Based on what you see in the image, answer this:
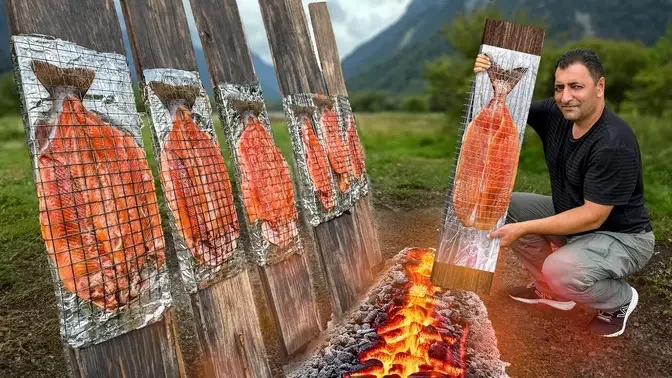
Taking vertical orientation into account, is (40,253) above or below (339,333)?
above

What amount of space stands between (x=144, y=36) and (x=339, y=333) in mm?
2362

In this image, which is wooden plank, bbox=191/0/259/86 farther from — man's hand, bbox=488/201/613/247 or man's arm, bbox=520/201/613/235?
man's arm, bbox=520/201/613/235

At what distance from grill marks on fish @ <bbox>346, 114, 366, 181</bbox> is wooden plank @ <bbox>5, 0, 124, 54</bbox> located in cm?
238

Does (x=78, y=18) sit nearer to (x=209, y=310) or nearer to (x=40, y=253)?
(x=209, y=310)

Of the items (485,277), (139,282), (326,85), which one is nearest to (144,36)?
(139,282)

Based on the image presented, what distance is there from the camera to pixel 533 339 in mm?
3369

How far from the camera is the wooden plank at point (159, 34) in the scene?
231 cm

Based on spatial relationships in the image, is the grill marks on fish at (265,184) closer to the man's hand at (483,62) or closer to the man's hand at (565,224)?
the man's hand at (565,224)

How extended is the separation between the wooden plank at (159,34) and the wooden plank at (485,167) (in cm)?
206

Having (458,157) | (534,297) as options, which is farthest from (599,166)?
(534,297)

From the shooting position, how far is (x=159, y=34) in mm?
2418

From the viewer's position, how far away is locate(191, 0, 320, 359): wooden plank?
2738 millimetres

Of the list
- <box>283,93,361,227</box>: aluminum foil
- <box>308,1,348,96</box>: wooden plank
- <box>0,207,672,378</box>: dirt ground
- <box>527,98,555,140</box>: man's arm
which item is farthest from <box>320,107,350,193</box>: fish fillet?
<box>527,98,555,140</box>: man's arm

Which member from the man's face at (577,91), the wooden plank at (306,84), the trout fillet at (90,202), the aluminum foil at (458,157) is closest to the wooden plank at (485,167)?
the aluminum foil at (458,157)
